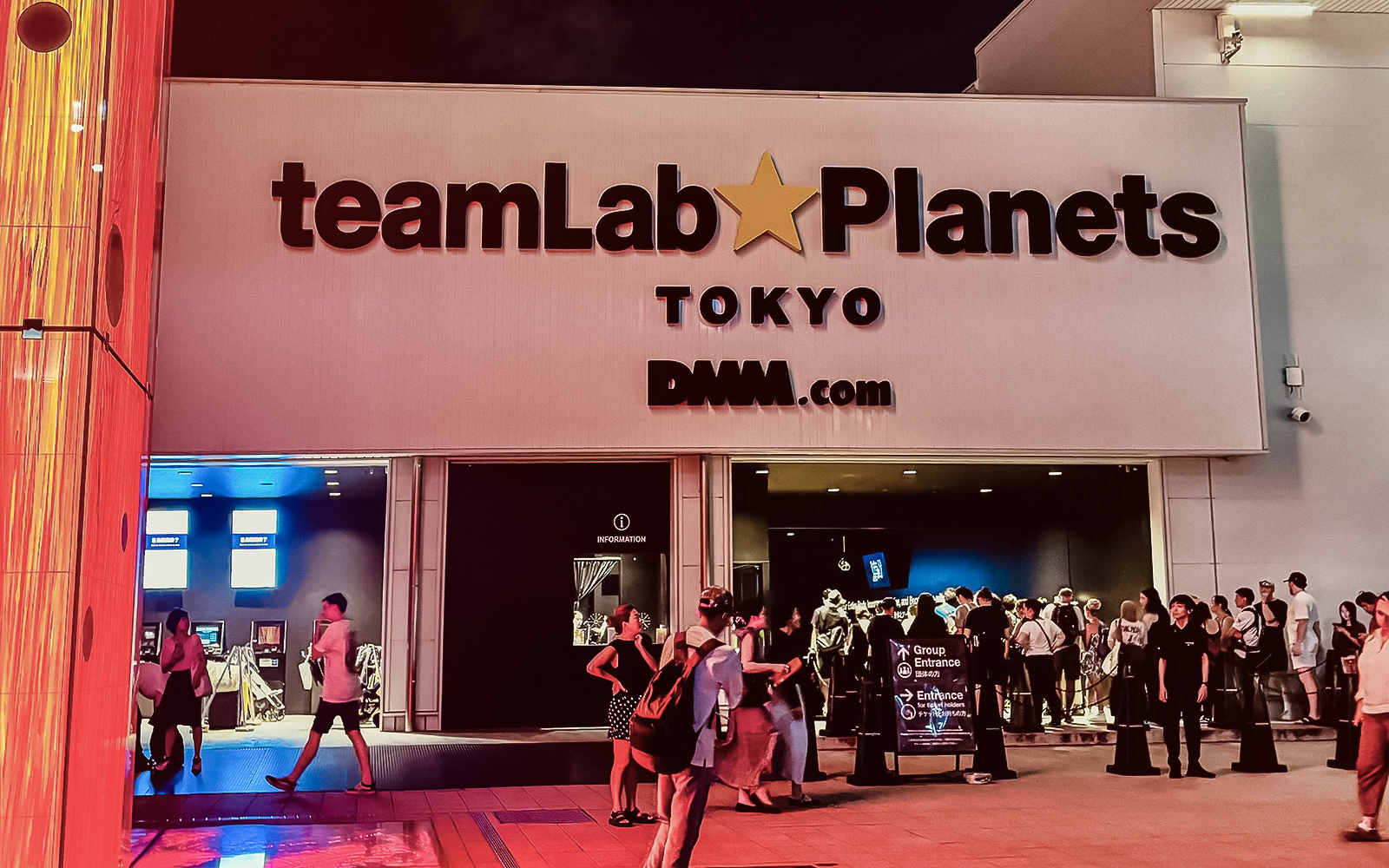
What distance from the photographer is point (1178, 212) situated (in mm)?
15422

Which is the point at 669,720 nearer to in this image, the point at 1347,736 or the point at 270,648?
the point at 1347,736

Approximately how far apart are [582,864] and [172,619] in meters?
6.01

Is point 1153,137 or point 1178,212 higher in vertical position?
point 1153,137

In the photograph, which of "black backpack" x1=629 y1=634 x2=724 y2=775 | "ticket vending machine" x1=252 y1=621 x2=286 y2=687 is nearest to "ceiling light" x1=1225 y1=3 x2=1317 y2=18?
"black backpack" x1=629 y1=634 x2=724 y2=775

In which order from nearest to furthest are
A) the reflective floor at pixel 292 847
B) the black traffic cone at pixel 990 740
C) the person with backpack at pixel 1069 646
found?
the reflective floor at pixel 292 847 → the black traffic cone at pixel 990 740 → the person with backpack at pixel 1069 646

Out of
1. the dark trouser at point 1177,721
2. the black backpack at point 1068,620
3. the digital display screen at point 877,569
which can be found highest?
the digital display screen at point 877,569

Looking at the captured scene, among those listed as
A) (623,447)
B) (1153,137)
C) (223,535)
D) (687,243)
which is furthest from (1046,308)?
(223,535)

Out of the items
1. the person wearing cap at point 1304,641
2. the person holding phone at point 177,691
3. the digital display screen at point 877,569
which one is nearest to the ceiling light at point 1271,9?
the person wearing cap at point 1304,641

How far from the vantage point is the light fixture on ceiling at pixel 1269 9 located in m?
16.5

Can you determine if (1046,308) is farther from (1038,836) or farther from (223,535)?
(223,535)

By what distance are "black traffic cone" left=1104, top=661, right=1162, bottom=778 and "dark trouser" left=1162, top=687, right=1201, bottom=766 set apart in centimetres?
22

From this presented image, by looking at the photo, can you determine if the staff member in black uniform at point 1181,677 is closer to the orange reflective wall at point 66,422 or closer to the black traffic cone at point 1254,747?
the black traffic cone at point 1254,747

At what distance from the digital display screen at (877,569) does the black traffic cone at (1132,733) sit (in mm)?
5398

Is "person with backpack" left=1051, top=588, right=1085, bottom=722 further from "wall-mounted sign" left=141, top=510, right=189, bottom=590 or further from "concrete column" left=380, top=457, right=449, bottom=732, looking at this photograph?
"wall-mounted sign" left=141, top=510, right=189, bottom=590
